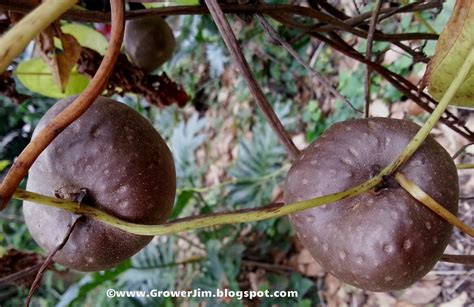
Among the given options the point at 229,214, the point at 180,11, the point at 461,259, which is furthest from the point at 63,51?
the point at 461,259

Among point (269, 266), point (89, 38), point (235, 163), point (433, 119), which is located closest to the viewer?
point (433, 119)

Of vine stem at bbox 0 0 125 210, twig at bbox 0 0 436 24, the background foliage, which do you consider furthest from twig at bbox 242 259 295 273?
vine stem at bbox 0 0 125 210

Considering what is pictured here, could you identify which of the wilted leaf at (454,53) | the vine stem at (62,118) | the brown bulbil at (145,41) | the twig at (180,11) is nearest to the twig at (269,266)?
the brown bulbil at (145,41)

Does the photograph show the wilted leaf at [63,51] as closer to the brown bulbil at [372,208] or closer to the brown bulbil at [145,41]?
the brown bulbil at [145,41]

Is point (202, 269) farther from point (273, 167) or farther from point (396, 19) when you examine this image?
point (396, 19)

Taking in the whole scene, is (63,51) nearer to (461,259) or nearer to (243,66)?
(243,66)

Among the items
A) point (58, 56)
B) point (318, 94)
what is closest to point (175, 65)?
point (318, 94)
